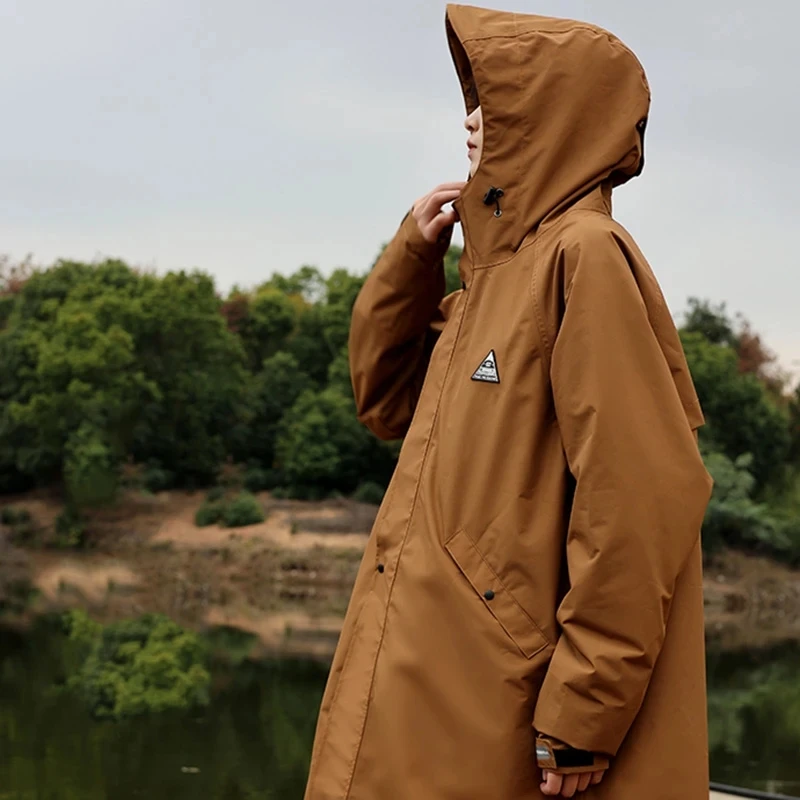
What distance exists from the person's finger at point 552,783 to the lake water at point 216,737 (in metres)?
5.03

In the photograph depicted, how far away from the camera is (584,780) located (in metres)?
1.12

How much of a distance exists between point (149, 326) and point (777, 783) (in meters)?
9.89

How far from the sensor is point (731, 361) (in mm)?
15734

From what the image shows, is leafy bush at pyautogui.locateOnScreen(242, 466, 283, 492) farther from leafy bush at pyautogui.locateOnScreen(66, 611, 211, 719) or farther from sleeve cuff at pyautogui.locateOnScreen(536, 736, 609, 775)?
sleeve cuff at pyautogui.locateOnScreen(536, 736, 609, 775)

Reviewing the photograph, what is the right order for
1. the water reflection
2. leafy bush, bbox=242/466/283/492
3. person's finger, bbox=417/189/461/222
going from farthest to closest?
leafy bush, bbox=242/466/283/492
the water reflection
person's finger, bbox=417/189/461/222

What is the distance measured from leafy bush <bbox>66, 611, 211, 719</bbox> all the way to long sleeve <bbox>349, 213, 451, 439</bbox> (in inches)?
222

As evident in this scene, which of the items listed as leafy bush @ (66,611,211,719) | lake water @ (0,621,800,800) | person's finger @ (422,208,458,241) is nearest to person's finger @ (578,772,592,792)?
person's finger @ (422,208,458,241)

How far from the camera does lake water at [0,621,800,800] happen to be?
20.0 ft

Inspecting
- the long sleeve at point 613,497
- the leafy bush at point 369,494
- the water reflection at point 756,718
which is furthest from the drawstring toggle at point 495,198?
the leafy bush at point 369,494

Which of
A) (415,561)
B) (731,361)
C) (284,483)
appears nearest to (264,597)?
(284,483)

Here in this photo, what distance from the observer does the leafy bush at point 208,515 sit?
13.8 metres

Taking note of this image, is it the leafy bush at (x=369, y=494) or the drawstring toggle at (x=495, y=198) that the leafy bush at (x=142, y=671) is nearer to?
the drawstring toggle at (x=495, y=198)

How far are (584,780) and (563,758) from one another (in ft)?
0.15

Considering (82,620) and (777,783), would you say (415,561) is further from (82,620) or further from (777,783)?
(82,620)
